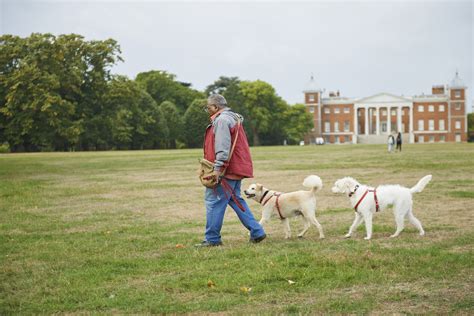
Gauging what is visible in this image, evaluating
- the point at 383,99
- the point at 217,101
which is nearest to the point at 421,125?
the point at 383,99

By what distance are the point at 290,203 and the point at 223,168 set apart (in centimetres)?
135

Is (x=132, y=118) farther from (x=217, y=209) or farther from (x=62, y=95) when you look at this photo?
(x=217, y=209)

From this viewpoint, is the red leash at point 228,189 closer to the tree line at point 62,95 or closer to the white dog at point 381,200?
the white dog at point 381,200

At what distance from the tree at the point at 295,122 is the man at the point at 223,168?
302 ft

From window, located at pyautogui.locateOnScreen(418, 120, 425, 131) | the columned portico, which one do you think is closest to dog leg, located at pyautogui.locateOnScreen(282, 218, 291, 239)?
the columned portico

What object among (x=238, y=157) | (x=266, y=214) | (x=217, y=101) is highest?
(x=217, y=101)

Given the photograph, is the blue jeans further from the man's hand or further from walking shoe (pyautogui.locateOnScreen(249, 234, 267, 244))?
the man's hand

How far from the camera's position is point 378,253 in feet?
24.2

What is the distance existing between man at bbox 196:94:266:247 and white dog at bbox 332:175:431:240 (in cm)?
149

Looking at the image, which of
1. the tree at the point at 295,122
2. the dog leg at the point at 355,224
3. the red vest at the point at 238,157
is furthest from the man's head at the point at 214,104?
the tree at the point at 295,122

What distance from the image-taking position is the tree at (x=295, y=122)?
332 ft

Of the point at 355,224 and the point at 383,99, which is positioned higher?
the point at 383,99

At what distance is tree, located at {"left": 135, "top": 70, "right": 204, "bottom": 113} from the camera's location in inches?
3536

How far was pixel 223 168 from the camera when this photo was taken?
27.5 ft
